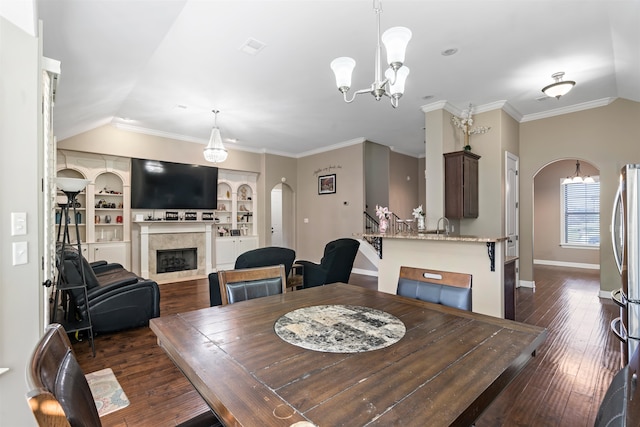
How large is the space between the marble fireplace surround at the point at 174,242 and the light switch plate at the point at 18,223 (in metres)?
4.89

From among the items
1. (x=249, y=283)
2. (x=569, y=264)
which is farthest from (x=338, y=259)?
(x=569, y=264)

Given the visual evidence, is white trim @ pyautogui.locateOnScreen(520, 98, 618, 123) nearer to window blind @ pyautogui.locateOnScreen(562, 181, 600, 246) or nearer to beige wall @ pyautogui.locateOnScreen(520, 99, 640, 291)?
beige wall @ pyautogui.locateOnScreen(520, 99, 640, 291)

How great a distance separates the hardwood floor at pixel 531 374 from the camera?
2.01 m

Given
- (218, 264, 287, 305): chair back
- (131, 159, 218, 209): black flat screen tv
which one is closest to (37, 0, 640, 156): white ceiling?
(131, 159, 218, 209): black flat screen tv

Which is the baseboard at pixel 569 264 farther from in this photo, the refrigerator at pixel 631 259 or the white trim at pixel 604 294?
the refrigerator at pixel 631 259

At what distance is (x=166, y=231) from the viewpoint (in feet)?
21.2

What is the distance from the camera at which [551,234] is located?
26.8 ft

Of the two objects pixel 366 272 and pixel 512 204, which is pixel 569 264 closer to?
pixel 512 204

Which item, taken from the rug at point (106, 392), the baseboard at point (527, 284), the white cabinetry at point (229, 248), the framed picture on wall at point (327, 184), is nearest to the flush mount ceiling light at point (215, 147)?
the white cabinetry at point (229, 248)

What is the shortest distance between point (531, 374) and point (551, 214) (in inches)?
289

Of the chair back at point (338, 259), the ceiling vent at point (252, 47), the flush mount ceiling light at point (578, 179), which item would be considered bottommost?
the chair back at point (338, 259)

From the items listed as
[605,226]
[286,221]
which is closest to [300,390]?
[605,226]

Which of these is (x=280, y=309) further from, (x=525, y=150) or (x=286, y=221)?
(x=286, y=221)

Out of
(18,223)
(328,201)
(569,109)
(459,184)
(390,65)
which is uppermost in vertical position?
(569,109)
